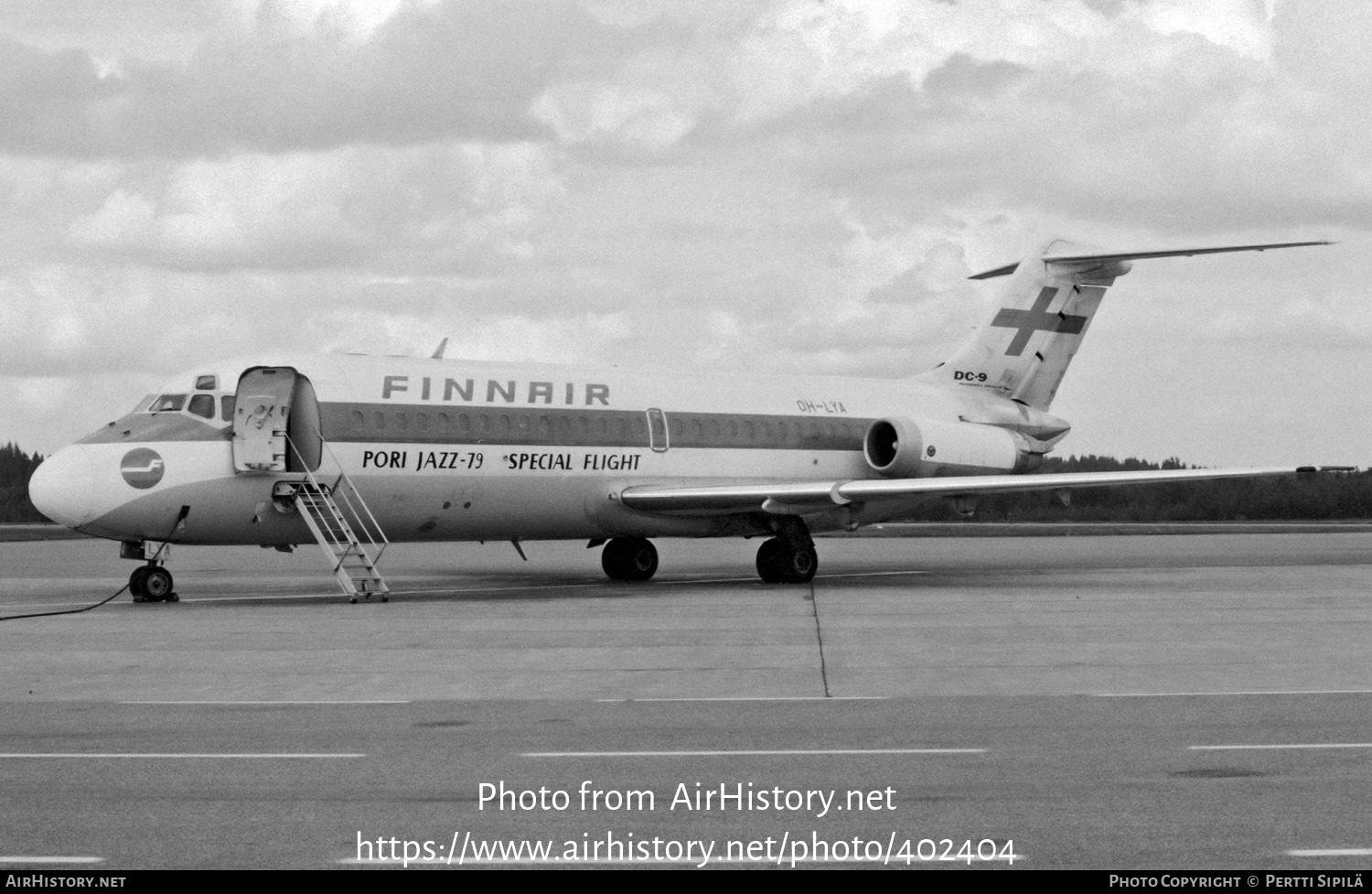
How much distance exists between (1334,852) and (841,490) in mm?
19264

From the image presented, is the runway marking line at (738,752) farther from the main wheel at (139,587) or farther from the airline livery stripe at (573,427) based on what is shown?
the airline livery stripe at (573,427)

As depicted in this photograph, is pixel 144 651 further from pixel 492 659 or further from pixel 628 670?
pixel 628 670

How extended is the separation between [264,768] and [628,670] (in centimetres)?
535

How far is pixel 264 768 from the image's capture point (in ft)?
29.8

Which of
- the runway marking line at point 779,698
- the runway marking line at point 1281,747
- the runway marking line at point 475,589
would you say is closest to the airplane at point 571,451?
the runway marking line at point 475,589

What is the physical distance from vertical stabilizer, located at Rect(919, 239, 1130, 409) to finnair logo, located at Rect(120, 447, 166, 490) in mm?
16132

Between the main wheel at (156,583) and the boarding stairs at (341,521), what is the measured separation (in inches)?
80.1

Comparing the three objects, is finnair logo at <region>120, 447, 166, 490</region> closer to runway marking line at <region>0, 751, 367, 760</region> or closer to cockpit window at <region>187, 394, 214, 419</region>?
cockpit window at <region>187, 394, 214, 419</region>

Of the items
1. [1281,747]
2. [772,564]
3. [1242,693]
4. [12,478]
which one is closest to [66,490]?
[772,564]

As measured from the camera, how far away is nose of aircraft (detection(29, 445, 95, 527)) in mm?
21328

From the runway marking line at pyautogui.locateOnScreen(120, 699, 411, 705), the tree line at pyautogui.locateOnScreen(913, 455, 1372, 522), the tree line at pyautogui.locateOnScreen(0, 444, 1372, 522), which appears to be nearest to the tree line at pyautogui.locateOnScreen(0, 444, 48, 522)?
the tree line at pyautogui.locateOnScreen(0, 444, 1372, 522)

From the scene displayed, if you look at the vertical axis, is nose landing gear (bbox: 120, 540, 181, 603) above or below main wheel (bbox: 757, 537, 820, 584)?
below

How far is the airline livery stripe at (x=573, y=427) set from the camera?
23.9m

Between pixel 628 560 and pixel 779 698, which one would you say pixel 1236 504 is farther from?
pixel 779 698
